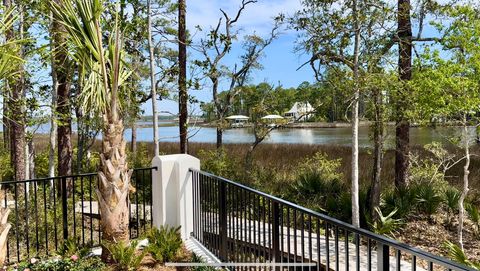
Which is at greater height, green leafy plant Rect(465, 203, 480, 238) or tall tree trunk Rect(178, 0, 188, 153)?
tall tree trunk Rect(178, 0, 188, 153)

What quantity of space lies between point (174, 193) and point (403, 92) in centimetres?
531

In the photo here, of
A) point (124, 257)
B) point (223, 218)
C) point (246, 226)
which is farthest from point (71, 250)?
point (246, 226)

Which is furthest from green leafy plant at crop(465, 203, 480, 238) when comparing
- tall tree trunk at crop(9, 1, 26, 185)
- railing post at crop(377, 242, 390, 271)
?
tall tree trunk at crop(9, 1, 26, 185)

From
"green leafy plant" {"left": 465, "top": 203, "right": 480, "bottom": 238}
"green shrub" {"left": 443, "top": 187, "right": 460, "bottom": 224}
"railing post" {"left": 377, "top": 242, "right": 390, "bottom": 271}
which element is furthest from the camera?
"green shrub" {"left": 443, "top": 187, "right": 460, "bottom": 224}

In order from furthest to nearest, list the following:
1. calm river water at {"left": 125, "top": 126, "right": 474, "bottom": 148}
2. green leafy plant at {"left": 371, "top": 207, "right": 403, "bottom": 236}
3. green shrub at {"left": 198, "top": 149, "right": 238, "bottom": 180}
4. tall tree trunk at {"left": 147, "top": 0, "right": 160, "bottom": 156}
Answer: green shrub at {"left": 198, "top": 149, "right": 238, "bottom": 180} → tall tree trunk at {"left": 147, "top": 0, "right": 160, "bottom": 156} → calm river water at {"left": 125, "top": 126, "right": 474, "bottom": 148} → green leafy plant at {"left": 371, "top": 207, "right": 403, "bottom": 236}

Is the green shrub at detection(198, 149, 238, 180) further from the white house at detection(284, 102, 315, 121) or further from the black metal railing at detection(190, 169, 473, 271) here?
the black metal railing at detection(190, 169, 473, 271)

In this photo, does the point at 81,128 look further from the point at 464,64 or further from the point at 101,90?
the point at 464,64

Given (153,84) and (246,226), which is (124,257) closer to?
(246,226)

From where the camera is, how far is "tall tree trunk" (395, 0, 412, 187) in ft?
26.9

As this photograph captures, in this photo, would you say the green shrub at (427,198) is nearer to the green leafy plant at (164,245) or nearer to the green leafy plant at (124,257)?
the green leafy plant at (164,245)

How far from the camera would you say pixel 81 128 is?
10.7m

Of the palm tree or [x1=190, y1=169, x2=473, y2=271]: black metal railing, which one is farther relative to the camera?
the palm tree

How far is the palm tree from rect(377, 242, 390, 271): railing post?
2838mm

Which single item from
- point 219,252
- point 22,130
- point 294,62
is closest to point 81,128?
point 22,130
